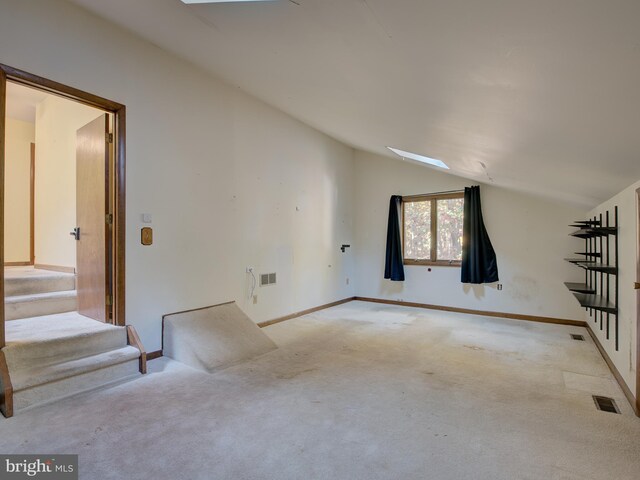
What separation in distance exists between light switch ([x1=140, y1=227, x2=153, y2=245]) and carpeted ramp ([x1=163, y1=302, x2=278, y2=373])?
30.4 inches

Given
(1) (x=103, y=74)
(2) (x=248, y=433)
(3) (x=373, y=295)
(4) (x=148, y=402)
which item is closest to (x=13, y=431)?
(4) (x=148, y=402)

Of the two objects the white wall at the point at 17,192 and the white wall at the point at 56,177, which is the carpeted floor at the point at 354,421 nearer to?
the white wall at the point at 56,177

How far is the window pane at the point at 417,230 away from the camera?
6.11 metres

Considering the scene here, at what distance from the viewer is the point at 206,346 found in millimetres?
3348

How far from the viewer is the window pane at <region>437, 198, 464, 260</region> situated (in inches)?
227

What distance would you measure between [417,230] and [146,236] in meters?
4.48

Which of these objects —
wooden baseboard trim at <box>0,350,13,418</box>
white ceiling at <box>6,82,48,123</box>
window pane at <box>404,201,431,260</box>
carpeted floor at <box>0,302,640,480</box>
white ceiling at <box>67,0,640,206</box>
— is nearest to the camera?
white ceiling at <box>67,0,640,206</box>

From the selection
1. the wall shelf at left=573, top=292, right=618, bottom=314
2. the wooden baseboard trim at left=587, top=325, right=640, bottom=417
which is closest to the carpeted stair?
the wooden baseboard trim at left=587, top=325, right=640, bottom=417

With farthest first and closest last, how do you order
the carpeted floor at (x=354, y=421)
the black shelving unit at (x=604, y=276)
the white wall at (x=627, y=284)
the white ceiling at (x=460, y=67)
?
the black shelving unit at (x=604, y=276), the white wall at (x=627, y=284), the carpeted floor at (x=354, y=421), the white ceiling at (x=460, y=67)

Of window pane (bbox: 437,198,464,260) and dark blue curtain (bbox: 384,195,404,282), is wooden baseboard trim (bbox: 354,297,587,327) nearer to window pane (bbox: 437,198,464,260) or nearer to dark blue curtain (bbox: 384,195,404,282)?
dark blue curtain (bbox: 384,195,404,282)

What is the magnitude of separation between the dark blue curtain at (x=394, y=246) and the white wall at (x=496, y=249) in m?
0.18

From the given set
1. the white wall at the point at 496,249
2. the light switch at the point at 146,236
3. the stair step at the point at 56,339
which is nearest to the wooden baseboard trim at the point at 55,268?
the stair step at the point at 56,339

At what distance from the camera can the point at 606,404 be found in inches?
98.1

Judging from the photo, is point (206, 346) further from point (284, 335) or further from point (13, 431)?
point (13, 431)
